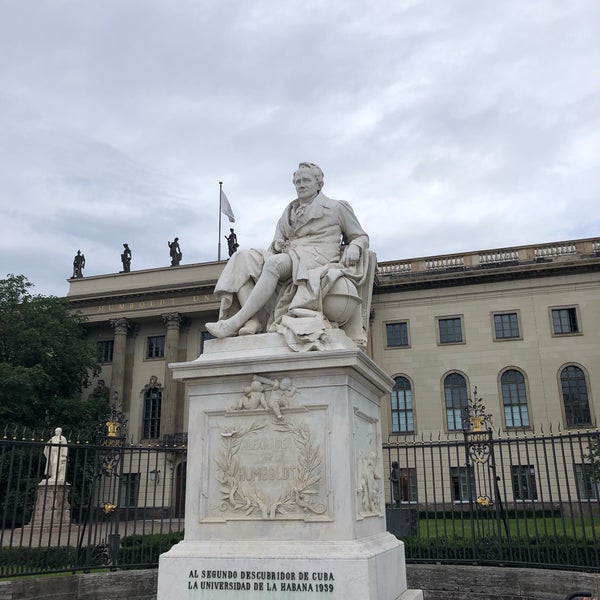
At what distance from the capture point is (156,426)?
1731 inches

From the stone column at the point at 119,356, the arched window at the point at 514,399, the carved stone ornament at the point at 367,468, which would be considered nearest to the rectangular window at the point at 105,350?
the stone column at the point at 119,356

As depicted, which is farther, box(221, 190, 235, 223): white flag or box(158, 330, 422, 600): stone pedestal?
box(221, 190, 235, 223): white flag

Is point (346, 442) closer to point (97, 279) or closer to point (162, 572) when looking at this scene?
point (162, 572)

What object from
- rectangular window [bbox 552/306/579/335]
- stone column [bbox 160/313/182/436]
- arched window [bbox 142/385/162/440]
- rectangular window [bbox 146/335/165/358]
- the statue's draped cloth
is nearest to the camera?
the statue's draped cloth

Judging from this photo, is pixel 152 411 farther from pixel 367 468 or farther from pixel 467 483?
pixel 367 468

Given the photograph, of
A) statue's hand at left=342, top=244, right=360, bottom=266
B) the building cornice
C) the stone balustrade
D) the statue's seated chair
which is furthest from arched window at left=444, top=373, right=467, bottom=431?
statue's hand at left=342, top=244, right=360, bottom=266

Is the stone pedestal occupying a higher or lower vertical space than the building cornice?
lower

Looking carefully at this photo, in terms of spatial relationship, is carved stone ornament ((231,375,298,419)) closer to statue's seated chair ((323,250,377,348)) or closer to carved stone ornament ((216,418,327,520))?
carved stone ornament ((216,418,327,520))

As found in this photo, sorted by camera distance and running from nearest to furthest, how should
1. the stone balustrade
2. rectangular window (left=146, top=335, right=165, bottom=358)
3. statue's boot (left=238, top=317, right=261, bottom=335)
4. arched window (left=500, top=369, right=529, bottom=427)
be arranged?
statue's boot (left=238, top=317, right=261, bottom=335) < arched window (left=500, top=369, right=529, bottom=427) < the stone balustrade < rectangular window (left=146, top=335, right=165, bottom=358)

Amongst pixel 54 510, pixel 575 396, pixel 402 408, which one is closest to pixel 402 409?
pixel 402 408

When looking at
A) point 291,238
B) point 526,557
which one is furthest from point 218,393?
point 526,557

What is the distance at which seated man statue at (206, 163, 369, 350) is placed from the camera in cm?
568

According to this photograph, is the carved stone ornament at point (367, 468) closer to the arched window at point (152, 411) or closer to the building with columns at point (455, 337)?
the building with columns at point (455, 337)

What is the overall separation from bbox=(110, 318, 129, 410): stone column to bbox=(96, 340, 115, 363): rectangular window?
5.54 feet
